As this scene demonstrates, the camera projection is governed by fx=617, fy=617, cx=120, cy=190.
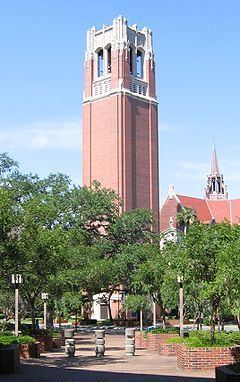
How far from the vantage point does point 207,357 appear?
695 inches

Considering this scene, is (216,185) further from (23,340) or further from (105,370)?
(105,370)

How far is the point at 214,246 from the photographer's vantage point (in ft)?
64.4

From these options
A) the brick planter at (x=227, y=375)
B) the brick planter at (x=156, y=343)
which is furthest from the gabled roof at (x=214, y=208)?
the brick planter at (x=227, y=375)

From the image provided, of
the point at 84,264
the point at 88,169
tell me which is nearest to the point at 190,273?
the point at 84,264

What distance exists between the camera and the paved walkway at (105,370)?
15852mm

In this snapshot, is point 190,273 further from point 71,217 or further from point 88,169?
point 88,169

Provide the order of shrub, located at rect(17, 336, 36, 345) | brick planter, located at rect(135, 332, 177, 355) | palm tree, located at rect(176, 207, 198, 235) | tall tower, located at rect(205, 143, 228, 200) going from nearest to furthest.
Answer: shrub, located at rect(17, 336, 36, 345), brick planter, located at rect(135, 332, 177, 355), palm tree, located at rect(176, 207, 198, 235), tall tower, located at rect(205, 143, 228, 200)

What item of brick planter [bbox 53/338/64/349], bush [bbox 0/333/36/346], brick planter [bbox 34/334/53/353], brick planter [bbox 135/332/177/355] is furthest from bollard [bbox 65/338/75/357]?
brick planter [bbox 53/338/64/349]

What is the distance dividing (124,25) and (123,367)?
7026 centimetres

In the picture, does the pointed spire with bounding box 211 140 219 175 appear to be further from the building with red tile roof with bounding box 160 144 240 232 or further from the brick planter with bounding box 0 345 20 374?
the brick planter with bounding box 0 345 20 374

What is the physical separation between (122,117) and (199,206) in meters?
23.7

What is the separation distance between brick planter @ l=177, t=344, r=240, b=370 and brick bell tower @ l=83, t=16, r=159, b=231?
57047mm

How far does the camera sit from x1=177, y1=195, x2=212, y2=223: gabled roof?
92938 mm

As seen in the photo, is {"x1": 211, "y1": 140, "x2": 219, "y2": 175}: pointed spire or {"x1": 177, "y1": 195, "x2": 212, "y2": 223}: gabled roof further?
{"x1": 211, "y1": 140, "x2": 219, "y2": 175}: pointed spire
